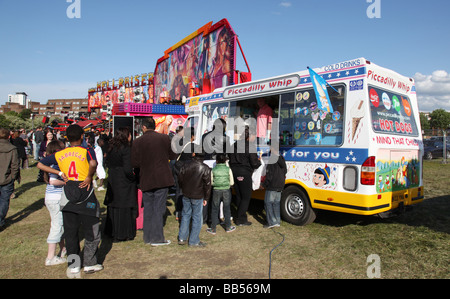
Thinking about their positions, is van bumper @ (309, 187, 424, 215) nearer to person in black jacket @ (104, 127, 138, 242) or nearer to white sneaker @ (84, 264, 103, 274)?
person in black jacket @ (104, 127, 138, 242)

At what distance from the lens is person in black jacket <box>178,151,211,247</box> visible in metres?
5.41

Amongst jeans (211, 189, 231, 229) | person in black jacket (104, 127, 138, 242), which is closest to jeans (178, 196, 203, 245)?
jeans (211, 189, 231, 229)

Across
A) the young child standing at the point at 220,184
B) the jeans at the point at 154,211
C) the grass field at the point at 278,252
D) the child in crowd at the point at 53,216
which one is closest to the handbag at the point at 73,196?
the child in crowd at the point at 53,216

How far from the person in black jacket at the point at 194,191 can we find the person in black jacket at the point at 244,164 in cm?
113

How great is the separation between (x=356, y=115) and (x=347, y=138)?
424 mm

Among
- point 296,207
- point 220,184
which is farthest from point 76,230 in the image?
point 296,207

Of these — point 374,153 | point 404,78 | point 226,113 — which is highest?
point 404,78

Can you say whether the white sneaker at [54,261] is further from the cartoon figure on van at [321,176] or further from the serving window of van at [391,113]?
the serving window of van at [391,113]

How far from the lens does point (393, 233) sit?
5750 millimetres

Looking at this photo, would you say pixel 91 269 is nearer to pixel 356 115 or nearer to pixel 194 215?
pixel 194 215
